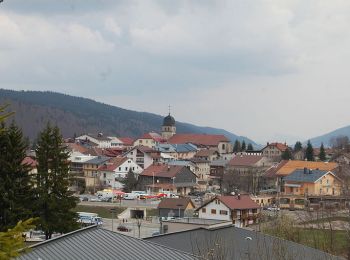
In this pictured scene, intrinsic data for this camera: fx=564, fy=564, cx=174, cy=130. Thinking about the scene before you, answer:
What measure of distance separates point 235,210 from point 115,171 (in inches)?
1375

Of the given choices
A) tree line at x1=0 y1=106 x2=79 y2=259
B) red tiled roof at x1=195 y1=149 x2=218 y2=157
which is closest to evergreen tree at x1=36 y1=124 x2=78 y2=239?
tree line at x1=0 y1=106 x2=79 y2=259

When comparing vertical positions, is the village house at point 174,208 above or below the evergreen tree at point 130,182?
below

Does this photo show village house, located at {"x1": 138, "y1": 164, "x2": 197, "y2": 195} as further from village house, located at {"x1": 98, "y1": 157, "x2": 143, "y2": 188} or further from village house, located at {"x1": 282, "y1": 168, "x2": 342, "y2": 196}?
village house, located at {"x1": 282, "y1": 168, "x2": 342, "y2": 196}

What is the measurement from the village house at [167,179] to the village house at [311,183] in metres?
14.4

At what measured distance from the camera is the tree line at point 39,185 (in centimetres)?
2344

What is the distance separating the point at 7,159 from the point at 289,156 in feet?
243

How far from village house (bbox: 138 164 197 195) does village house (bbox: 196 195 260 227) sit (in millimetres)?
24673

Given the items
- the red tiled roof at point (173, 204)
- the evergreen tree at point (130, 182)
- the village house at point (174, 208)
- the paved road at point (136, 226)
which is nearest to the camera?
the paved road at point (136, 226)

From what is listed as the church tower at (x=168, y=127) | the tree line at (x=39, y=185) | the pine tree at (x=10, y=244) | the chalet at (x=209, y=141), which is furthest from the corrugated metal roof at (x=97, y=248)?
the church tower at (x=168, y=127)

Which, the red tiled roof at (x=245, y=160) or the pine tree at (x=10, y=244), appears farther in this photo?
the red tiled roof at (x=245, y=160)

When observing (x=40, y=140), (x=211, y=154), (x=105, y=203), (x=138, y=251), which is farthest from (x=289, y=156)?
(x=138, y=251)

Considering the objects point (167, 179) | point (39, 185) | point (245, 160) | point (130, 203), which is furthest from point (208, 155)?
point (39, 185)

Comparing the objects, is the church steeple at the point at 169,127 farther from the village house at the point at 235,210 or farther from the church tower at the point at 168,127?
the village house at the point at 235,210

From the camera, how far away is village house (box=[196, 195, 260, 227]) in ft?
147
